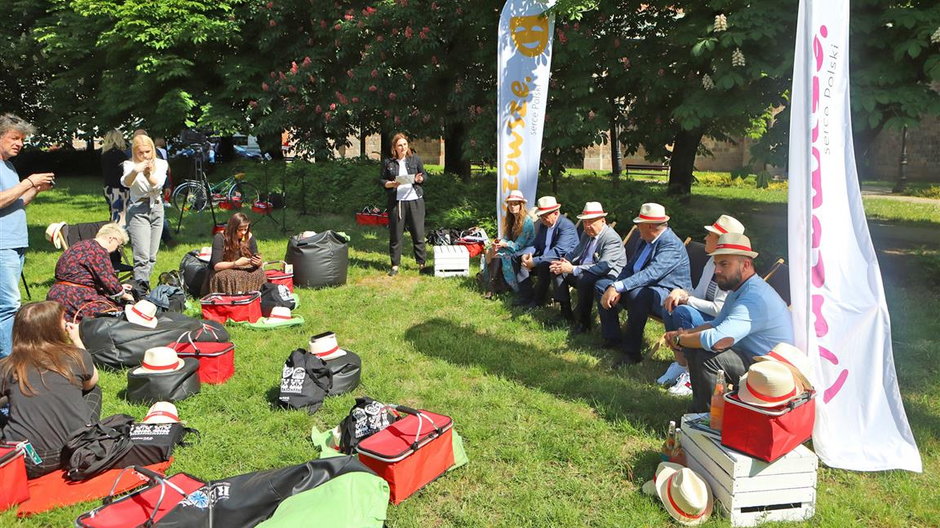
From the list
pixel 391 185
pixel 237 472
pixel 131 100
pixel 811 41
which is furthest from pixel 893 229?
pixel 131 100

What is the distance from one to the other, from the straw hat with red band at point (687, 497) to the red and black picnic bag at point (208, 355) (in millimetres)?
3541

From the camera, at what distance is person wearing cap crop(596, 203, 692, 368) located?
5.90 meters

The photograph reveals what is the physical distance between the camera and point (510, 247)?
26.2ft

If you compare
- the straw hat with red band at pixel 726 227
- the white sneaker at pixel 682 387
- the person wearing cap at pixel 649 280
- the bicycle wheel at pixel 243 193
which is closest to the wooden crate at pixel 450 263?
the person wearing cap at pixel 649 280

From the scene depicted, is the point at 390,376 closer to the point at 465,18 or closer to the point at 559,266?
the point at 559,266

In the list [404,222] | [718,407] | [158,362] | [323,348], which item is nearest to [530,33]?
[404,222]

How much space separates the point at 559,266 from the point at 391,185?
292cm

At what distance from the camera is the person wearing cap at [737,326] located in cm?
420

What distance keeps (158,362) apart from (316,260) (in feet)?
11.8

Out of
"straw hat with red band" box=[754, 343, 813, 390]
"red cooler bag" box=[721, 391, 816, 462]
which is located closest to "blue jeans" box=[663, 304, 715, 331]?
"straw hat with red band" box=[754, 343, 813, 390]

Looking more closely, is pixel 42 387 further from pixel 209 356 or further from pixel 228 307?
pixel 228 307

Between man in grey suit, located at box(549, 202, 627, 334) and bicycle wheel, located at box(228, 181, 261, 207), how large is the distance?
387 inches

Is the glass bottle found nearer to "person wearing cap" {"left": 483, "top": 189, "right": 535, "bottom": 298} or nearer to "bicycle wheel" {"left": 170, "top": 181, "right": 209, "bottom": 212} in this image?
"person wearing cap" {"left": 483, "top": 189, "right": 535, "bottom": 298}

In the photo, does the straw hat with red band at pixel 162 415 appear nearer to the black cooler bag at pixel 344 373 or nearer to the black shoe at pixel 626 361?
the black cooler bag at pixel 344 373
